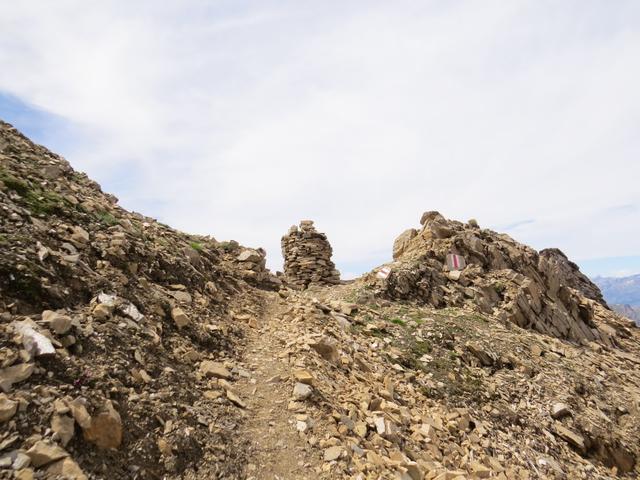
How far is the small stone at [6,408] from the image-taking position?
195 inches

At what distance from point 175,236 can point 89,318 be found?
6866mm

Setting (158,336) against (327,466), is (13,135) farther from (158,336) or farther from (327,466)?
(327,466)

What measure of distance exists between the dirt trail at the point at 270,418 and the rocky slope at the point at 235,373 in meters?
0.04

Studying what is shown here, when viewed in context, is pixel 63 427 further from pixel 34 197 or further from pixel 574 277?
pixel 574 277

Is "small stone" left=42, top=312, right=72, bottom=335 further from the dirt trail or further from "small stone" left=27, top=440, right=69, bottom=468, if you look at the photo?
the dirt trail

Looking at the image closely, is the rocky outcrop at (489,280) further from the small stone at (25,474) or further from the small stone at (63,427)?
the small stone at (25,474)

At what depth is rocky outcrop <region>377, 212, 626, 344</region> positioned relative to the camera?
20781 millimetres

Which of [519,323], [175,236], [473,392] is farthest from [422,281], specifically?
[175,236]

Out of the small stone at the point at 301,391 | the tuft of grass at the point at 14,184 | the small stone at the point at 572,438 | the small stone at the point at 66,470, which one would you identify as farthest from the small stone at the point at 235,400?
the small stone at the point at 572,438

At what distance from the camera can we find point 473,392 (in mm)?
12844

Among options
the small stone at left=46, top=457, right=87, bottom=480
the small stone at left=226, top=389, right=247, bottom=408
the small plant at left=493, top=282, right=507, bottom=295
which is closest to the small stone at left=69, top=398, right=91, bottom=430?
the small stone at left=46, top=457, right=87, bottom=480

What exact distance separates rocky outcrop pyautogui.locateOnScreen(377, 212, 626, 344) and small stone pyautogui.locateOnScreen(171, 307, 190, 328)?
11.9 m

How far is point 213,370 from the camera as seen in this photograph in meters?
8.53

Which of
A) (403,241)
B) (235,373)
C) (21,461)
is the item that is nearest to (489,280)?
(403,241)
